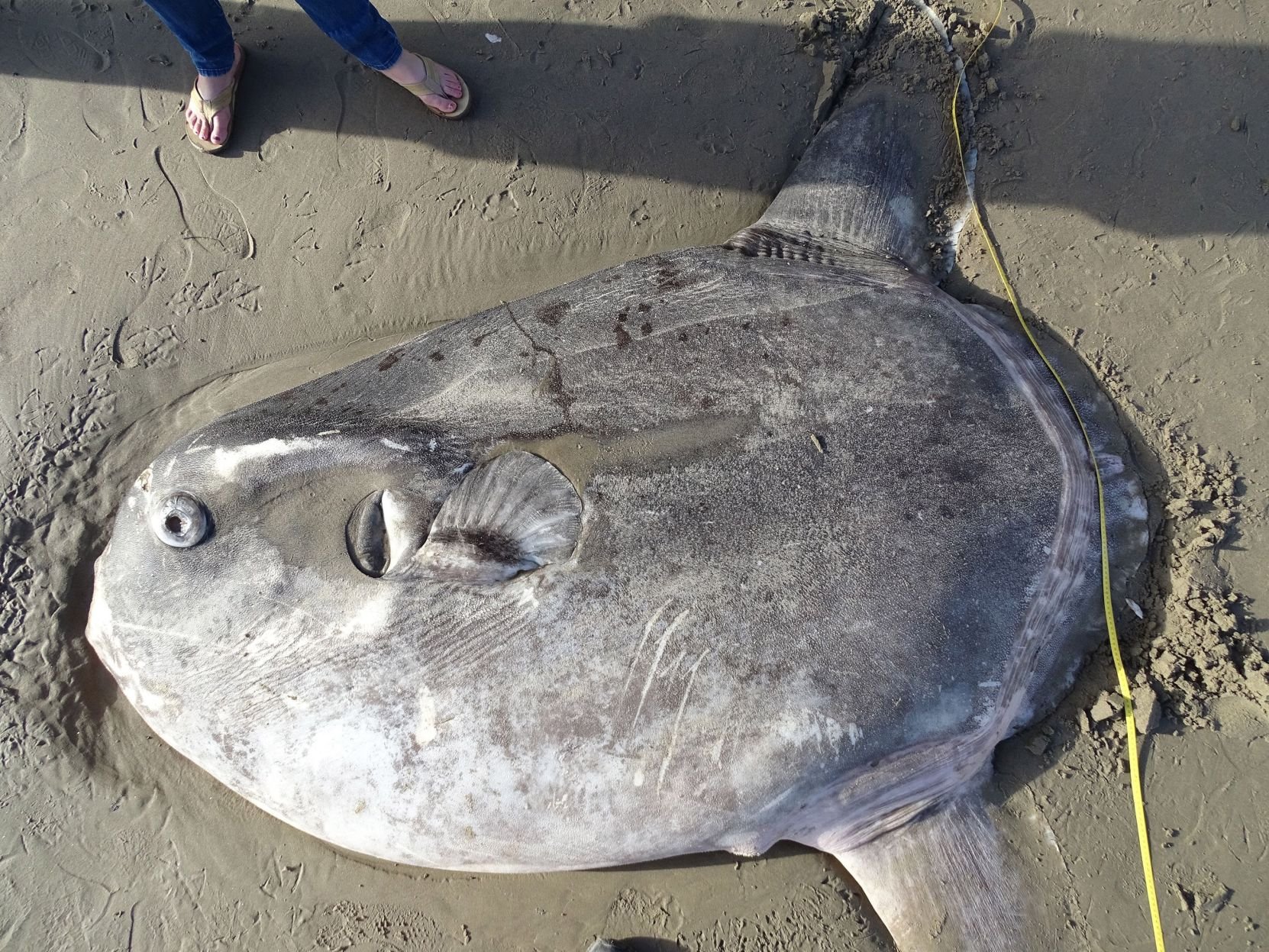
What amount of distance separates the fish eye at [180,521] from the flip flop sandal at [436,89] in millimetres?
2637

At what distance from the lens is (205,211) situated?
420cm

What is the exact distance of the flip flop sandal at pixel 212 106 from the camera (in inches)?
161

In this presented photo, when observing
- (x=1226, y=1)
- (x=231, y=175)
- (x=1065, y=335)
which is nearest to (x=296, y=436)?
(x=231, y=175)

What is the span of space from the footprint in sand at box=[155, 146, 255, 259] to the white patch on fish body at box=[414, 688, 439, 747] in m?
2.98

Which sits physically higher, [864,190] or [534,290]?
[864,190]

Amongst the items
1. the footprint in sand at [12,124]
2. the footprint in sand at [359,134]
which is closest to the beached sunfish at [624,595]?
the footprint in sand at [359,134]

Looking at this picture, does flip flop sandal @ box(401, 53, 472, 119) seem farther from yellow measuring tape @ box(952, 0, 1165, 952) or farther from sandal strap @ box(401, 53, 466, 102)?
yellow measuring tape @ box(952, 0, 1165, 952)

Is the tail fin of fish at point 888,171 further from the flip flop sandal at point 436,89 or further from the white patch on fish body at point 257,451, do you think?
the white patch on fish body at point 257,451

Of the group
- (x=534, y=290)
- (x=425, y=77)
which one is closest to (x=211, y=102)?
(x=425, y=77)

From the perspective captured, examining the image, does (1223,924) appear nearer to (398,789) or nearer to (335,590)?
(398,789)

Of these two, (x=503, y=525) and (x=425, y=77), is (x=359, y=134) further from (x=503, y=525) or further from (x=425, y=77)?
(x=503, y=525)

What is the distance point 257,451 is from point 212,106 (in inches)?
Result: 97.6

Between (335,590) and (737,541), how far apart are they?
5.50 feet

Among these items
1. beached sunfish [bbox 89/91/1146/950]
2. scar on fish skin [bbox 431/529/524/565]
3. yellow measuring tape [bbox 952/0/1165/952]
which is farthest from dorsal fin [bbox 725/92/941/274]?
scar on fish skin [bbox 431/529/524/565]
